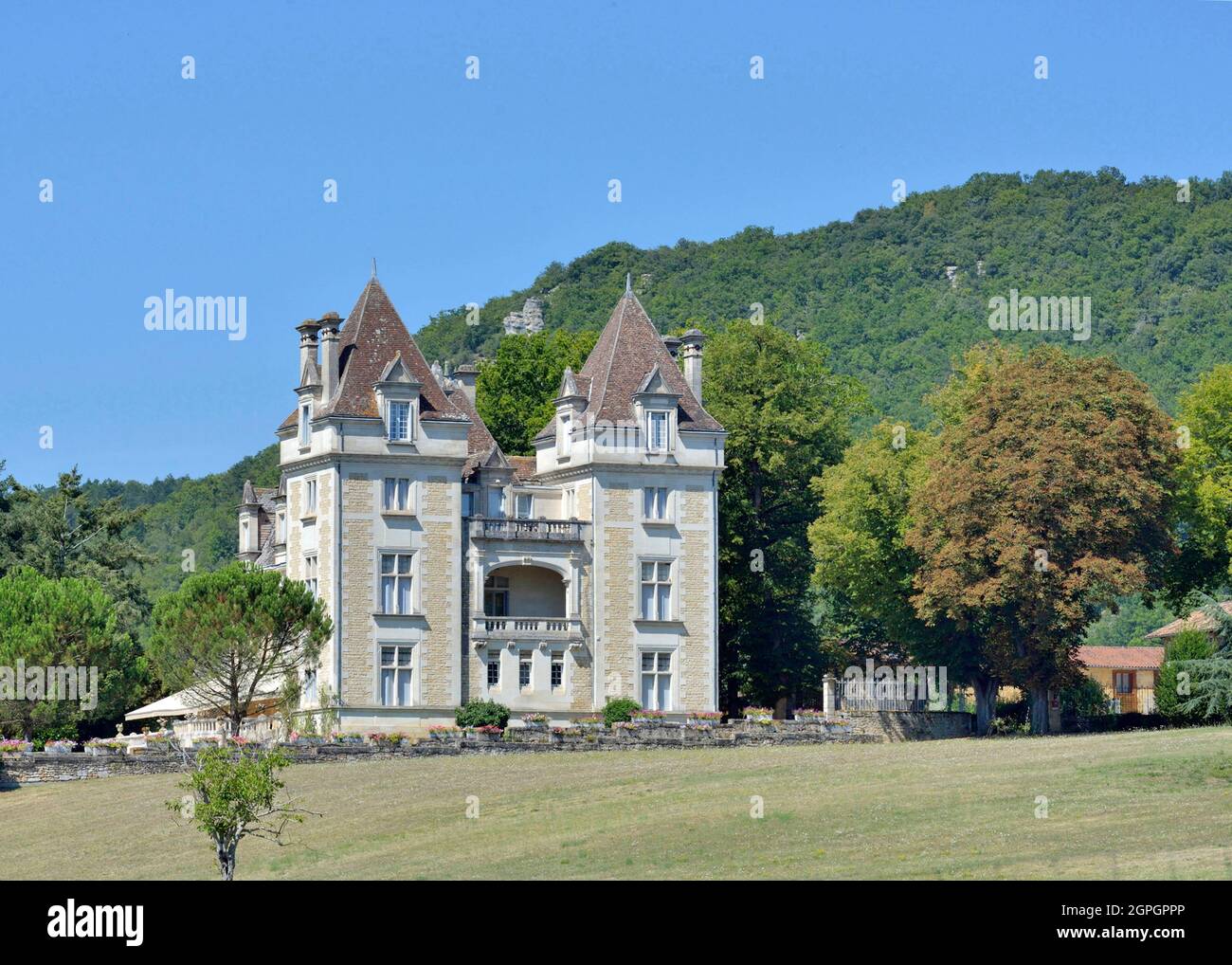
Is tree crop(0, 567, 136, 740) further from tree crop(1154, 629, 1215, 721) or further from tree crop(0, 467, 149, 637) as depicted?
tree crop(1154, 629, 1215, 721)

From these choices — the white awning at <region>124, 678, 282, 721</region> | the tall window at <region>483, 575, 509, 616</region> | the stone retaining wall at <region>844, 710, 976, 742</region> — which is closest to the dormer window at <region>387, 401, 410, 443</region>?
the tall window at <region>483, 575, 509, 616</region>

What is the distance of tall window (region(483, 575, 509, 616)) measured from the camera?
70.1 meters

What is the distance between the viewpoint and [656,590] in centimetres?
7006

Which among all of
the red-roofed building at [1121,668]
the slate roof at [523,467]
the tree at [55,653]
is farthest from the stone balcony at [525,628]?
the red-roofed building at [1121,668]

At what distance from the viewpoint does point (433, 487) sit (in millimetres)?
67312

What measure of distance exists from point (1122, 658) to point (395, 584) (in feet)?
200


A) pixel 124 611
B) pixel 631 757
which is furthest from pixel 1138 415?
pixel 124 611

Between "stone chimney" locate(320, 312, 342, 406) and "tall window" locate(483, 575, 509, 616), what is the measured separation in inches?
331

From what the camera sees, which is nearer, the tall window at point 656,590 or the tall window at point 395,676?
the tall window at point 395,676

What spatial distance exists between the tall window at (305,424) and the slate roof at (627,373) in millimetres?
8516

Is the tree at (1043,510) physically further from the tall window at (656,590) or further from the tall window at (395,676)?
the tall window at (395,676)

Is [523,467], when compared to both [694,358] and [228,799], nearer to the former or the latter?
[694,358]

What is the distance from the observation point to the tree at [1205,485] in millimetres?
67438
